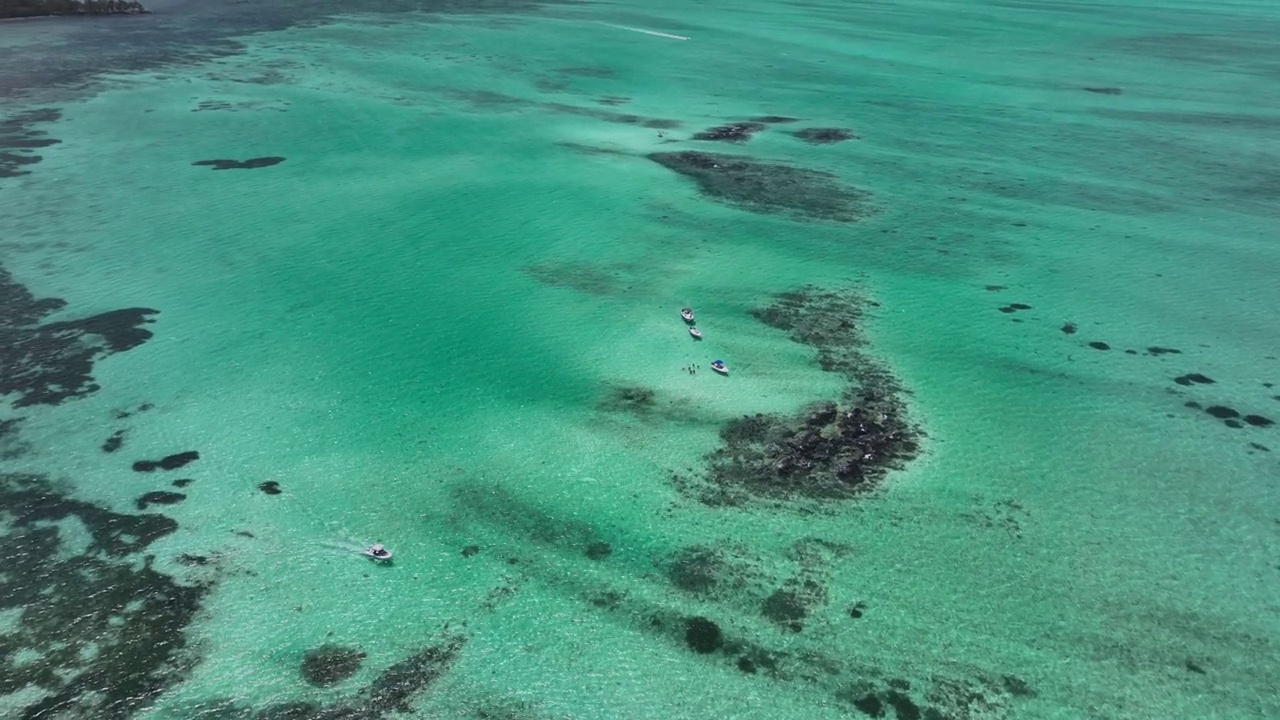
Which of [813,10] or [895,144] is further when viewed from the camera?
[813,10]

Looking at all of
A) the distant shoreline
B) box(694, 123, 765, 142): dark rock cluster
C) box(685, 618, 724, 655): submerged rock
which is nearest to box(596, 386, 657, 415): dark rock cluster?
box(685, 618, 724, 655): submerged rock

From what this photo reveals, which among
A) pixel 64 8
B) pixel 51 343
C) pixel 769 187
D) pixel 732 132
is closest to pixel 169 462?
pixel 51 343

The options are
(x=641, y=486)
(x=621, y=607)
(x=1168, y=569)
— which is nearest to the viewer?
(x=621, y=607)

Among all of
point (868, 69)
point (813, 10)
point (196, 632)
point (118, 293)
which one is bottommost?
point (196, 632)

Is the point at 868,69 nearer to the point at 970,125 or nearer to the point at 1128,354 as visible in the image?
the point at 970,125

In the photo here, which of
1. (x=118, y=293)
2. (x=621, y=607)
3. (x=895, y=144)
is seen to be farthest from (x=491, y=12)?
(x=621, y=607)

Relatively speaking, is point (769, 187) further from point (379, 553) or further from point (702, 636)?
point (379, 553)

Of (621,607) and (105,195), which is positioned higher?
(105,195)

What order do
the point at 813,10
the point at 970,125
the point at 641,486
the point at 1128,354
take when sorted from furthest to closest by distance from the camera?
the point at 813,10, the point at 970,125, the point at 1128,354, the point at 641,486
